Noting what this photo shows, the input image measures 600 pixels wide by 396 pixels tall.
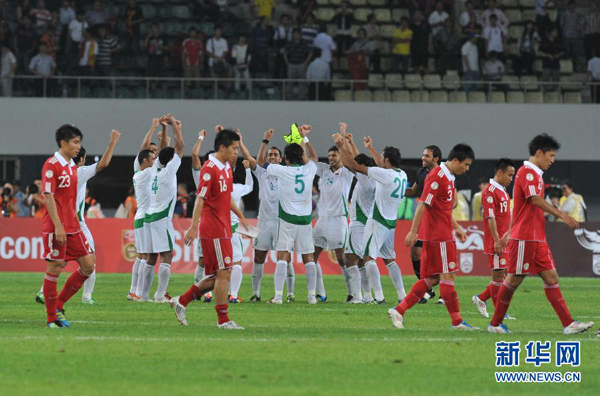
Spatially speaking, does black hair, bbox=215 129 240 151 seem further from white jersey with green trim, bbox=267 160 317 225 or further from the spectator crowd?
the spectator crowd

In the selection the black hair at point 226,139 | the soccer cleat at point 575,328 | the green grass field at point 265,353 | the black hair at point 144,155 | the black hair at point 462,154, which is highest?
the black hair at point 144,155

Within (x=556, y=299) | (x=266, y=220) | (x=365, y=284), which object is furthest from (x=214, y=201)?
(x=365, y=284)

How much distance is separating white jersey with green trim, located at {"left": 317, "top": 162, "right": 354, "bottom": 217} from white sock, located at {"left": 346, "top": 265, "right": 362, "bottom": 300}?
1.07 metres

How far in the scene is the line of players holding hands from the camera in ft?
38.4

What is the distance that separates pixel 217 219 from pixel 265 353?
2.30 m

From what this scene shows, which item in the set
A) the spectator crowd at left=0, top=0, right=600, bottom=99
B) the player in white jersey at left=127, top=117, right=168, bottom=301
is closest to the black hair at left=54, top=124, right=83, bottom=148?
the player in white jersey at left=127, top=117, right=168, bottom=301

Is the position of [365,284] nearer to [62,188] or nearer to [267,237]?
[267,237]

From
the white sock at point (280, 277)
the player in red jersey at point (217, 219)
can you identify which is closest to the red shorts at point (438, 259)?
the player in red jersey at point (217, 219)

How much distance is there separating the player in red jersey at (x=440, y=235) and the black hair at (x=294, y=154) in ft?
16.4

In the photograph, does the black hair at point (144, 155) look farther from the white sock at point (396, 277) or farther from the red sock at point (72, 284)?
the red sock at point (72, 284)

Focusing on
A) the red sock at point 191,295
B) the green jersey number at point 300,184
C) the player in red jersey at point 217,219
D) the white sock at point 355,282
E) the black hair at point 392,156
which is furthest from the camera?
the white sock at point 355,282

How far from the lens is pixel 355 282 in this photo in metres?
17.6

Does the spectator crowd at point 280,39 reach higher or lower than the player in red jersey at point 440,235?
higher

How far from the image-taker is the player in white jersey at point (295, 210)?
56.3 feet
